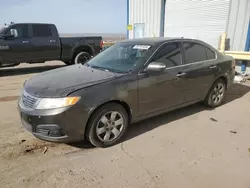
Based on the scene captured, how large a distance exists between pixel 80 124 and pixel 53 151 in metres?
0.67

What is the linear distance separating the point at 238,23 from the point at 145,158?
7.03 meters

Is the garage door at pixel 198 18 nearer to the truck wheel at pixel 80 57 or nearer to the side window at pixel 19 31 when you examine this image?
the truck wheel at pixel 80 57

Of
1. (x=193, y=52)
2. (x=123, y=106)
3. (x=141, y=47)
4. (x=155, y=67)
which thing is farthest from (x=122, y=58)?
(x=193, y=52)

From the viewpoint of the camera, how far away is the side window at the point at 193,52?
4.10m

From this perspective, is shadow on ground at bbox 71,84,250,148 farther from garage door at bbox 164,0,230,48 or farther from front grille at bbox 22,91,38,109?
garage door at bbox 164,0,230,48

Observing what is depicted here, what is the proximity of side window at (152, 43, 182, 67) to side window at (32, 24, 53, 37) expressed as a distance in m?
6.90

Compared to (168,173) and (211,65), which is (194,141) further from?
(211,65)

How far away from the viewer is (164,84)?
3652mm

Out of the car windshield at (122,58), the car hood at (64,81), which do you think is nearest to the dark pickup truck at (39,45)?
the car windshield at (122,58)

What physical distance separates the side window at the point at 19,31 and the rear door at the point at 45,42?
272mm

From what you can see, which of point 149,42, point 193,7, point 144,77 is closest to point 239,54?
point 193,7

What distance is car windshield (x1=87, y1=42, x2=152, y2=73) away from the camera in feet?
11.4

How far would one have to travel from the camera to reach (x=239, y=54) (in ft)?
24.6

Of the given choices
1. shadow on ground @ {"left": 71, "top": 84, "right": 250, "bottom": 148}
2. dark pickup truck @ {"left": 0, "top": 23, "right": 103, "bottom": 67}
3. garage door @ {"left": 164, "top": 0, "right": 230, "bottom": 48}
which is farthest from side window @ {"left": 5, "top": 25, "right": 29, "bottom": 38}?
shadow on ground @ {"left": 71, "top": 84, "right": 250, "bottom": 148}
